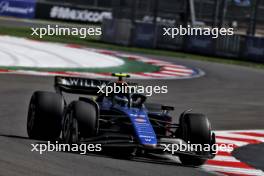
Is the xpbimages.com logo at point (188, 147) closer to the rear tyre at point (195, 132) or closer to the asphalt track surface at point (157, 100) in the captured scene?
the rear tyre at point (195, 132)

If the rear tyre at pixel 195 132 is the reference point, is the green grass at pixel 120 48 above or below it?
below

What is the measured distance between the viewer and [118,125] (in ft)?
37.8

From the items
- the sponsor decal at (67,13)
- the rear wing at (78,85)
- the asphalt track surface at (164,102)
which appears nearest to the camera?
the asphalt track surface at (164,102)

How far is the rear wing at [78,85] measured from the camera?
12648 millimetres

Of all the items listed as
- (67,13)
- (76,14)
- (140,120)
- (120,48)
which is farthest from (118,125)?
(76,14)

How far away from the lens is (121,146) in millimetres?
10672

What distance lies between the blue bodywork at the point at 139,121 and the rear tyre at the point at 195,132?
0.53m

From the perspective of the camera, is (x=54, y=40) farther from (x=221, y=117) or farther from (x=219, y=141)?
(x=219, y=141)

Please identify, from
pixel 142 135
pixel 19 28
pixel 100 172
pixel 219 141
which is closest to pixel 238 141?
pixel 219 141

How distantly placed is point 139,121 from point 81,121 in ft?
2.58

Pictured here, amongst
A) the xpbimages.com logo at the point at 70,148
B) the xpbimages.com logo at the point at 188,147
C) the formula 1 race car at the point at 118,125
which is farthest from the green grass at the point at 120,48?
the xpbimages.com logo at the point at 70,148

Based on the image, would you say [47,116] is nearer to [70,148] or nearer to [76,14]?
[70,148]

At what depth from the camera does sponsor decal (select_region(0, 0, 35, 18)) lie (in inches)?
1992

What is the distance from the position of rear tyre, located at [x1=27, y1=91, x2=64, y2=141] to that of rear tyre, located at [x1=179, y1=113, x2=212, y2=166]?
5.77 feet
